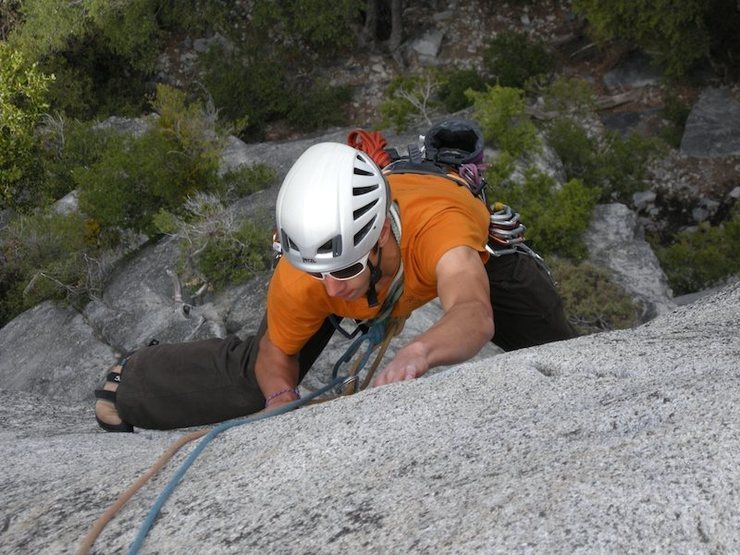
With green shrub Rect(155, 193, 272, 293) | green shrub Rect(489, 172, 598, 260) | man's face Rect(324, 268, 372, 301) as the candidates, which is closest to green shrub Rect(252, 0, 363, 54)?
green shrub Rect(489, 172, 598, 260)

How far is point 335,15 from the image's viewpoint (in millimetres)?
18484

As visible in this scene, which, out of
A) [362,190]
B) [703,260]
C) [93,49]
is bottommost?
[703,260]

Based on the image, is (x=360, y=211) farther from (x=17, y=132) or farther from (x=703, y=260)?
(x=17, y=132)

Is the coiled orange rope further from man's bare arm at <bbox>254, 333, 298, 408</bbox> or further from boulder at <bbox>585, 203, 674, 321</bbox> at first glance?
boulder at <bbox>585, 203, 674, 321</bbox>

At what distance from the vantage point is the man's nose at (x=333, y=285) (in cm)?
360

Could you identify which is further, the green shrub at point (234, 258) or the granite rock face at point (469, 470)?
the green shrub at point (234, 258)

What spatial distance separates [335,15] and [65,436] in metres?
15.7

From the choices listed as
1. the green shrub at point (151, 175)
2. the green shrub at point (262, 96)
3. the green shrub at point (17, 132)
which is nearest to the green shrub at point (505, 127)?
the green shrub at point (151, 175)

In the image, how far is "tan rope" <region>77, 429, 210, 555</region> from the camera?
264 cm

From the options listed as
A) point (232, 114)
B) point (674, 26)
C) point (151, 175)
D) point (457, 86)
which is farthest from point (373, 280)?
point (232, 114)

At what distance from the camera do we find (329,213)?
344cm

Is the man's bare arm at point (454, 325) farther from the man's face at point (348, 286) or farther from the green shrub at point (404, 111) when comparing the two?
the green shrub at point (404, 111)

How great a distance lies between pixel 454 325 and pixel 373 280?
56 centimetres

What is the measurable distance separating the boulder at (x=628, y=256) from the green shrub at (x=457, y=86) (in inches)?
246
